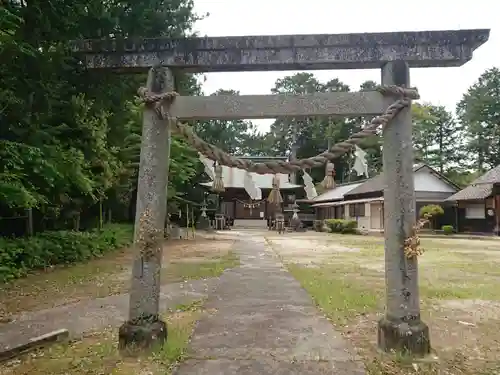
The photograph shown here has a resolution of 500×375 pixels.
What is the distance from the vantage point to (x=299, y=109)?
4207 millimetres

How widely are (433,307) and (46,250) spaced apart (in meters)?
9.13

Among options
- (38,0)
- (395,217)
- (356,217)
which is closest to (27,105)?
(38,0)

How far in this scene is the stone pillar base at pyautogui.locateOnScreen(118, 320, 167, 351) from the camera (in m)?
3.99

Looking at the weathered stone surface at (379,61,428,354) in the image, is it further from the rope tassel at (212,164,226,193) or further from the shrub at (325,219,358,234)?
the shrub at (325,219,358,234)

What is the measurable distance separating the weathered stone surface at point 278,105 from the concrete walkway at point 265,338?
247 cm

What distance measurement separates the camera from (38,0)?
23.9 feet

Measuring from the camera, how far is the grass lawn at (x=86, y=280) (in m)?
6.78

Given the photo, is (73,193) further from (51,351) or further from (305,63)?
(305,63)

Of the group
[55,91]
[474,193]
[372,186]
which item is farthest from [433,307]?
[372,186]

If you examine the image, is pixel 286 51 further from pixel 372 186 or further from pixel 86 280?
pixel 372 186

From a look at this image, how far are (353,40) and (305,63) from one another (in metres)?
0.55

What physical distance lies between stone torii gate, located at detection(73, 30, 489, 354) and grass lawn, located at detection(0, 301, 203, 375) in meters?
0.19

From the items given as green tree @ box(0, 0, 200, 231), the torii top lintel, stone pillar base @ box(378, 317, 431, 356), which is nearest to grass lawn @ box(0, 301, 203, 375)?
stone pillar base @ box(378, 317, 431, 356)

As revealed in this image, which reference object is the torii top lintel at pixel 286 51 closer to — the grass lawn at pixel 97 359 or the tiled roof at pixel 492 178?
the grass lawn at pixel 97 359
